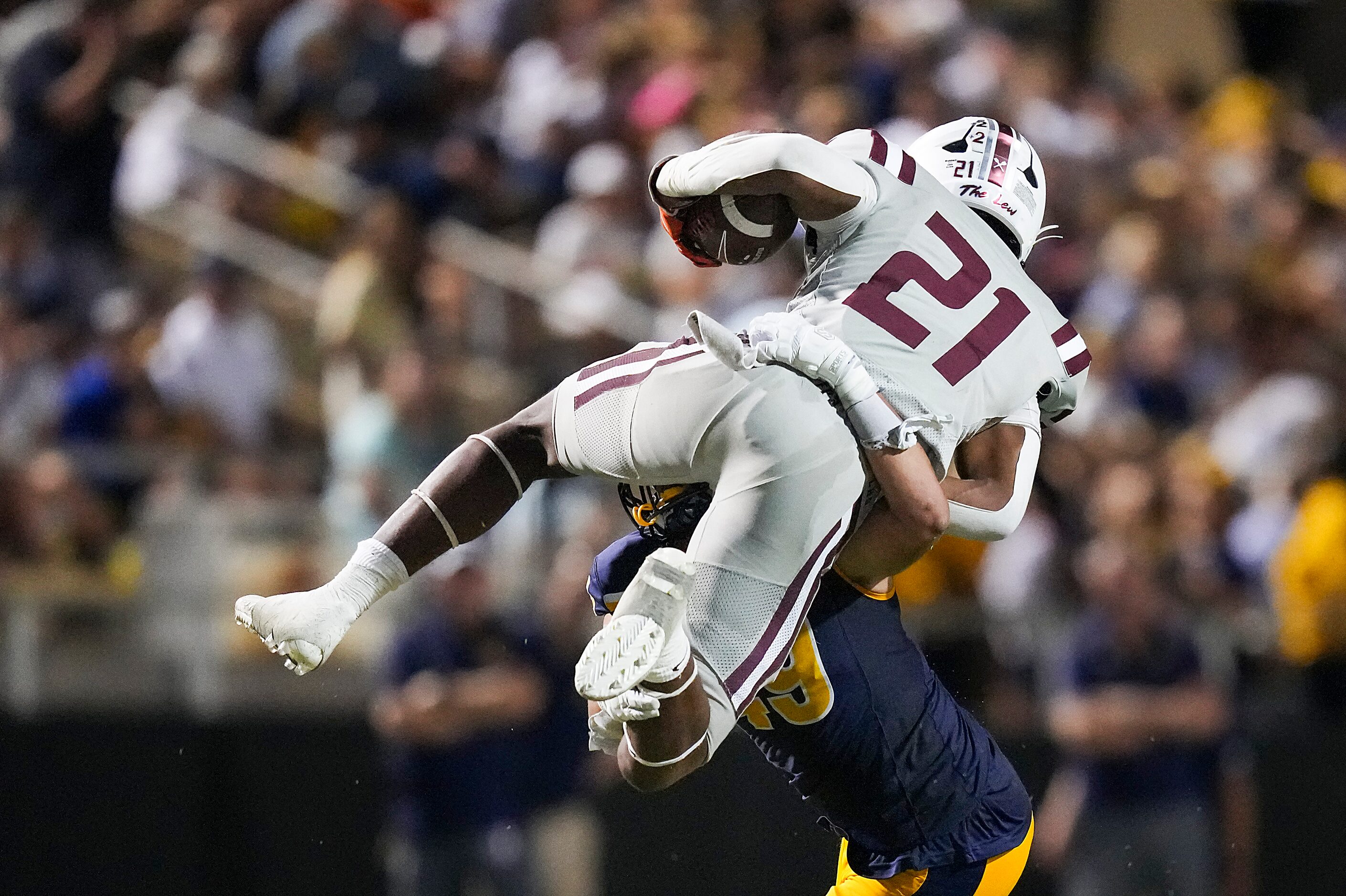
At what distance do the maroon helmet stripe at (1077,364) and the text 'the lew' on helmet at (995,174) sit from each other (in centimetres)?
24

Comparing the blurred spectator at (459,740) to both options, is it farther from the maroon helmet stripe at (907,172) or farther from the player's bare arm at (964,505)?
the maroon helmet stripe at (907,172)

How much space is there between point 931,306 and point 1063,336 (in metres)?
0.39

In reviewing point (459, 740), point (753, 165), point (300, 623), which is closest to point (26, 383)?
point (459, 740)

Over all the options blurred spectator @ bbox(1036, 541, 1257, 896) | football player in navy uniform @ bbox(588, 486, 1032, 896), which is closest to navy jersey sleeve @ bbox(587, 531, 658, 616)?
football player in navy uniform @ bbox(588, 486, 1032, 896)

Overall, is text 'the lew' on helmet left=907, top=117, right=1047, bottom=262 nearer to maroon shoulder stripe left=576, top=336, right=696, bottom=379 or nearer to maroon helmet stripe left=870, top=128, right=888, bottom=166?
maroon helmet stripe left=870, top=128, right=888, bottom=166

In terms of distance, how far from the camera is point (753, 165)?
3.70 metres

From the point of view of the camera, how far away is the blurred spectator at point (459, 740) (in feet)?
23.4

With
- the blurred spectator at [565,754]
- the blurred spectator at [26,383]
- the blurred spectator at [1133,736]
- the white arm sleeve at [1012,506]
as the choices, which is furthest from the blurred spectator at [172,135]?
the white arm sleeve at [1012,506]

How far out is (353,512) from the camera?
7.55 meters

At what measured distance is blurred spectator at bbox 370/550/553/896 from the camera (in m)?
7.14

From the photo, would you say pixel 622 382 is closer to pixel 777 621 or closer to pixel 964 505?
pixel 777 621

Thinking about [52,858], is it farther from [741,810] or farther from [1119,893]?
[1119,893]

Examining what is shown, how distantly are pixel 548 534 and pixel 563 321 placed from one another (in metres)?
1.28

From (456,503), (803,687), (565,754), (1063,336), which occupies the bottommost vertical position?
(565,754)
